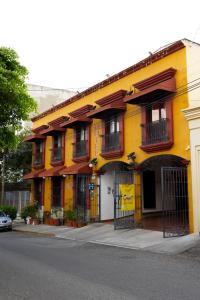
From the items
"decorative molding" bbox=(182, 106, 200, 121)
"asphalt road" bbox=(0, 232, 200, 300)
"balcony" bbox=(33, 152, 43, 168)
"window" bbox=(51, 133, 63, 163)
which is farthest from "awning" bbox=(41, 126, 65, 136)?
"asphalt road" bbox=(0, 232, 200, 300)

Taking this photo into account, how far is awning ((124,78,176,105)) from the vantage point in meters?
15.9

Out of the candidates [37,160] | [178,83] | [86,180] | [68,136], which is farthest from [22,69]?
[37,160]

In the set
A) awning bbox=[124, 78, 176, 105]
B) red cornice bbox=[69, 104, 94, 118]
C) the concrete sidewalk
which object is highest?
red cornice bbox=[69, 104, 94, 118]

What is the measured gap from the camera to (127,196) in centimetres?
1705

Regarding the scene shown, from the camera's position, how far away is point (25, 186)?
3200cm

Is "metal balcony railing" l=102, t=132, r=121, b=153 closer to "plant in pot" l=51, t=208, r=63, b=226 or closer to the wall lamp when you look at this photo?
the wall lamp

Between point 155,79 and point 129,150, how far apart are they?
3.75 m

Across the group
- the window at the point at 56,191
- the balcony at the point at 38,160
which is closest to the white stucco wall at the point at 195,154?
the window at the point at 56,191

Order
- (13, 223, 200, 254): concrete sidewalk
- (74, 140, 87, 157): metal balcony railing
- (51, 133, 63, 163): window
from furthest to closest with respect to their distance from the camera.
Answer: (51, 133, 63, 163): window < (74, 140, 87, 157): metal balcony railing < (13, 223, 200, 254): concrete sidewalk

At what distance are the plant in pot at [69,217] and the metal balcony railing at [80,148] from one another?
3.52 metres

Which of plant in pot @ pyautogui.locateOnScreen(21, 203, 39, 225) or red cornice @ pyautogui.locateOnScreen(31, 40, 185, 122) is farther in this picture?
plant in pot @ pyautogui.locateOnScreen(21, 203, 39, 225)

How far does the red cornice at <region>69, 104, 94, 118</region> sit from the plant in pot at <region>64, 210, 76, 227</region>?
19.7 ft

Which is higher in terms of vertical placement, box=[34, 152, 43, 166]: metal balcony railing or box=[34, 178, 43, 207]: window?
box=[34, 152, 43, 166]: metal balcony railing

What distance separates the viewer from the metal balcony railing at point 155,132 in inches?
650
